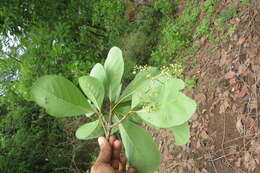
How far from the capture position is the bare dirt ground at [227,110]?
1.99 m

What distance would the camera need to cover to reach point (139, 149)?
1037 mm

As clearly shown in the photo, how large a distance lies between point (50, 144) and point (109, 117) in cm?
278

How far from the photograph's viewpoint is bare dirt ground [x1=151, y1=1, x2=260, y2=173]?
1.99m

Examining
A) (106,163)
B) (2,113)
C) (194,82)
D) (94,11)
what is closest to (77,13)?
(94,11)

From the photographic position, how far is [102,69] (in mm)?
1157

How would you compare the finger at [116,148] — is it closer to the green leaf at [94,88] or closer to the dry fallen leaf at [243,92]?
the green leaf at [94,88]

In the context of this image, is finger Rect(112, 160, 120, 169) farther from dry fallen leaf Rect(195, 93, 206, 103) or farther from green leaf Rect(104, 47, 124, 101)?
dry fallen leaf Rect(195, 93, 206, 103)

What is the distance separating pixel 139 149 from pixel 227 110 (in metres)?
1.40

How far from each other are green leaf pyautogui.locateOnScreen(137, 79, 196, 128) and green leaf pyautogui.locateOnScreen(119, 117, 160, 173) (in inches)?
6.9

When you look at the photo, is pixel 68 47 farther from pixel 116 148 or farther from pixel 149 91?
pixel 149 91

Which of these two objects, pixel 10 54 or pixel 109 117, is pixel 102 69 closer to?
pixel 109 117

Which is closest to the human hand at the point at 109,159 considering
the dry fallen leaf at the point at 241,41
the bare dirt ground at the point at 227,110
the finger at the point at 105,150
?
the finger at the point at 105,150

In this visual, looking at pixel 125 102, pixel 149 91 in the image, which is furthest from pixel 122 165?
pixel 149 91

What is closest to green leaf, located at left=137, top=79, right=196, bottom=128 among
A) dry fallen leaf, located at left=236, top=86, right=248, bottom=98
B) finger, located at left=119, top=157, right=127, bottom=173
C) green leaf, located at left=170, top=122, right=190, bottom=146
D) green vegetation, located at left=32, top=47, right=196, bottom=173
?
green vegetation, located at left=32, top=47, right=196, bottom=173
